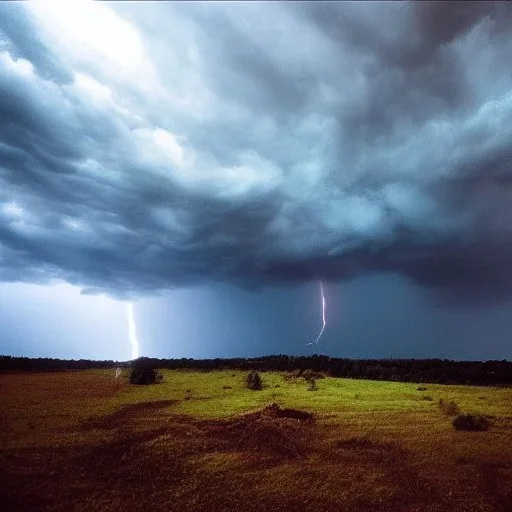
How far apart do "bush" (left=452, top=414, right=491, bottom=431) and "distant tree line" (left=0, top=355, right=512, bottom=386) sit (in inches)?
1131

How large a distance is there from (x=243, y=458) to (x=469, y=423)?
12917mm

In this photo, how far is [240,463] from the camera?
15219mm

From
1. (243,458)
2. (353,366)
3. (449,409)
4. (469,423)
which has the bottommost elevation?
(243,458)

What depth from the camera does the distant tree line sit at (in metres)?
48.9

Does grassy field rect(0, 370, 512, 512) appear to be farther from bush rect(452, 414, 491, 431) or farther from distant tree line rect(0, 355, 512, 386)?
distant tree line rect(0, 355, 512, 386)

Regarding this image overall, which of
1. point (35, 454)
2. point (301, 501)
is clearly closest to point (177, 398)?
point (35, 454)

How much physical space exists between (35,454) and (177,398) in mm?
14377

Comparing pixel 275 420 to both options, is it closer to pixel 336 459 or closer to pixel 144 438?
pixel 336 459

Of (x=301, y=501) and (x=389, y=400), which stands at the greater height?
(x=389, y=400)

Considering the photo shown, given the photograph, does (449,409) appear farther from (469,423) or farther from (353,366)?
(353,366)

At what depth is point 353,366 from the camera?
185 ft

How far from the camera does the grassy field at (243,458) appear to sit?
495 inches

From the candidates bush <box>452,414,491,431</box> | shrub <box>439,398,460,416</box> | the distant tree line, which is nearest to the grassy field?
bush <box>452,414,491,431</box>

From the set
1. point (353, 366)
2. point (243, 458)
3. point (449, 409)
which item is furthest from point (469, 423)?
point (353, 366)
